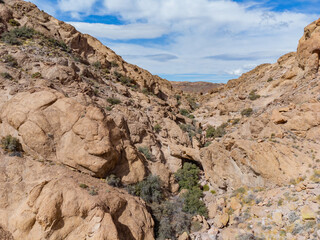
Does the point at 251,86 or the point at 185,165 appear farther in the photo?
the point at 251,86

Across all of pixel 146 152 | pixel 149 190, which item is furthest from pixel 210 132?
pixel 149 190

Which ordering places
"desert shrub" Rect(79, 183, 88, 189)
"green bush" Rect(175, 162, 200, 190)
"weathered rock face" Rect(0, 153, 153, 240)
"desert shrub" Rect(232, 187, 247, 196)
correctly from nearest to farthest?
1. "weathered rock face" Rect(0, 153, 153, 240)
2. "desert shrub" Rect(79, 183, 88, 189)
3. "desert shrub" Rect(232, 187, 247, 196)
4. "green bush" Rect(175, 162, 200, 190)

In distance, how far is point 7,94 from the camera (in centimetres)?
1426

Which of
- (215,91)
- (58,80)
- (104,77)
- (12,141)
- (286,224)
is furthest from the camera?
(215,91)

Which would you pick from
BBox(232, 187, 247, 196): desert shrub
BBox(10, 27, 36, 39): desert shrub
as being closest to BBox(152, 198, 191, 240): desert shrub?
BBox(232, 187, 247, 196): desert shrub

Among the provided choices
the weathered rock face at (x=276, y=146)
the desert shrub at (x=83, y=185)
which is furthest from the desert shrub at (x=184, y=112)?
the desert shrub at (x=83, y=185)

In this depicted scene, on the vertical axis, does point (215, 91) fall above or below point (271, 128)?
above

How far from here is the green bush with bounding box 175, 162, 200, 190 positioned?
53.6 feet

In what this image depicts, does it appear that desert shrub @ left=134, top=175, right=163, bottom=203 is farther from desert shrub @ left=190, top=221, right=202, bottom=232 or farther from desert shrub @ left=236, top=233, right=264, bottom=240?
desert shrub @ left=236, top=233, right=264, bottom=240

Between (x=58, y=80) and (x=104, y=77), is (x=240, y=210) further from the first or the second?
(x=104, y=77)

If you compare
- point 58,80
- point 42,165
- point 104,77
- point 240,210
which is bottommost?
point 240,210

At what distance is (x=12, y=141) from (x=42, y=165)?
233cm

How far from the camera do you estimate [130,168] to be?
1455 cm

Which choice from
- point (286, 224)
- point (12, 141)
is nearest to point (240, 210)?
point (286, 224)
